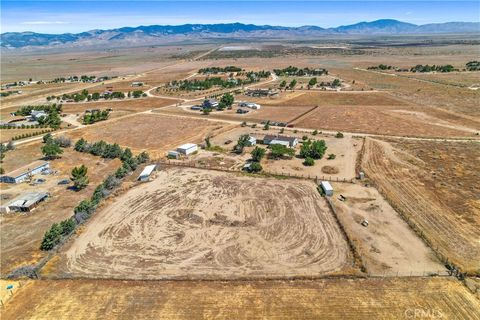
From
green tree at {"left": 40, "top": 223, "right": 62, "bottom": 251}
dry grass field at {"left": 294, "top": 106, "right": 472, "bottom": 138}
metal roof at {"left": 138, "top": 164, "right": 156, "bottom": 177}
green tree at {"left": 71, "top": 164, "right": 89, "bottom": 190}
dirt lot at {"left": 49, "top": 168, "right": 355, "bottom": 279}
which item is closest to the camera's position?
dirt lot at {"left": 49, "top": 168, "right": 355, "bottom": 279}

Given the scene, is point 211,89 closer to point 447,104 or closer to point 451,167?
point 447,104

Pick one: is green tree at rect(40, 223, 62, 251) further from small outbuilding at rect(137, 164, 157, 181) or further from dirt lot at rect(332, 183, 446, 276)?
dirt lot at rect(332, 183, 446, 276)

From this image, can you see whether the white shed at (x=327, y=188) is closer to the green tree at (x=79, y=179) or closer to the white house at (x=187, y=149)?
the white house at (x=187, y=149)

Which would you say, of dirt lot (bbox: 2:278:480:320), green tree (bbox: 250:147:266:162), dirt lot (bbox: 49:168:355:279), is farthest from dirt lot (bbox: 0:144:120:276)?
green tree (bbox: 250:147:266:162)

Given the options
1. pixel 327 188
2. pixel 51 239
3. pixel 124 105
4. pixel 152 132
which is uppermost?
pixel 124 105

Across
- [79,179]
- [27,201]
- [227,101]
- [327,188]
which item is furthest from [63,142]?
[327,188]

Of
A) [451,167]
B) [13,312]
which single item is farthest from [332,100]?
[13,312]

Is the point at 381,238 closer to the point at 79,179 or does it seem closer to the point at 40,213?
the point at 79,179
